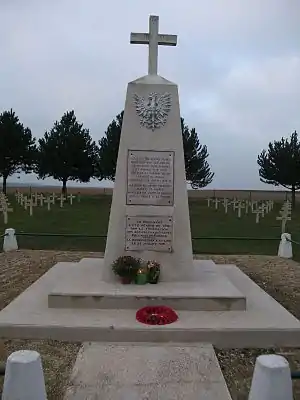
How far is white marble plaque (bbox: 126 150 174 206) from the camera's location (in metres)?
7.08

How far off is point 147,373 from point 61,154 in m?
41.1

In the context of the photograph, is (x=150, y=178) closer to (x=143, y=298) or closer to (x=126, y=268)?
(x=126, y=268)

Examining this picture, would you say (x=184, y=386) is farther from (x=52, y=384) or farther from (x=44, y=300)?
(x=44, y=300)

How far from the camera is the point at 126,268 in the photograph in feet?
22.0

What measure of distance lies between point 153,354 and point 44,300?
2.29 metres

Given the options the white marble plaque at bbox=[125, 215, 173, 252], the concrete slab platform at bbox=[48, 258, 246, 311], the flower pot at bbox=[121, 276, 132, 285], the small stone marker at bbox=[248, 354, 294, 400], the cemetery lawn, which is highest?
the white marble plaque at bbox=[125, 215, 173, 252]

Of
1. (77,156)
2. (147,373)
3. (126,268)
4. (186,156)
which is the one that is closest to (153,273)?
(126,268)

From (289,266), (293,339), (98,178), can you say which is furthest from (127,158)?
(98,178)

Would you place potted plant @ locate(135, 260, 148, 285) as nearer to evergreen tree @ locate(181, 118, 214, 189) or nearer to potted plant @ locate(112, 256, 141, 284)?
potted plant @ locate(112, 256, 141, 284)

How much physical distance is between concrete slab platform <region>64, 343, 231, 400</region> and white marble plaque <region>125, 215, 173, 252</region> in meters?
2.20

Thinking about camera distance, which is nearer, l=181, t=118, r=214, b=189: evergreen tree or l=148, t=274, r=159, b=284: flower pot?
l=148, t=274, r=159, b=284: flower pot

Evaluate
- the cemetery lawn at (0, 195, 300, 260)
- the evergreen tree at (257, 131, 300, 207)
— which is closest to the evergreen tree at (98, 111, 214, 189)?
the evergreen tree at (257, 131, 300, 207)

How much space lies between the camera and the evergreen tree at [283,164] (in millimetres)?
41344

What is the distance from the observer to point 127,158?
7.08 m
